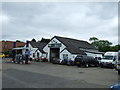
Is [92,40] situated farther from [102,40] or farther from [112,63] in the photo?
[112,63]

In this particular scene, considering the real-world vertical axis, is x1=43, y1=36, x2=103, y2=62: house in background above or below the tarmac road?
above

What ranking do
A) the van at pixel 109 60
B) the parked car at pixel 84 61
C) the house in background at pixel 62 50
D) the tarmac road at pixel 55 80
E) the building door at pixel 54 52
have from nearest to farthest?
1. the tarmac road at pixel 55 80
2. the parked car at pixel 84 61
3. the van at pixel 109 60
4. the house in background at pixel 62 50
5. the building door at pixel 54 52

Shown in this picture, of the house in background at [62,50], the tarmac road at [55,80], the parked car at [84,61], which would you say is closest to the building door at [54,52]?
the house in background at [62,50]

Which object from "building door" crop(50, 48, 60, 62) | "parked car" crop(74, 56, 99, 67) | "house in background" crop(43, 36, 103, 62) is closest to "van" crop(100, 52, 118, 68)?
"parked car" crop(74, 56, 99, 67)

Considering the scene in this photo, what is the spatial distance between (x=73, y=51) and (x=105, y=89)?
81.3 feet

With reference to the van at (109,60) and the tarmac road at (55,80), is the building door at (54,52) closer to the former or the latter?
the van at (109,60)

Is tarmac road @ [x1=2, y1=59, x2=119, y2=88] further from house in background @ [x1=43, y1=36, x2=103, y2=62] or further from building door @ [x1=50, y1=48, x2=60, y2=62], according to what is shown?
building door @ [x1=50, y1=48, x2=60, y2=62]

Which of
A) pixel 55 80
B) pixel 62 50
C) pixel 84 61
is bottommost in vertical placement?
pixel 55 80

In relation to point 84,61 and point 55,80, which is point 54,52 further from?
point 55,80

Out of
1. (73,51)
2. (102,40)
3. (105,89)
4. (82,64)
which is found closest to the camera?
(105,89)

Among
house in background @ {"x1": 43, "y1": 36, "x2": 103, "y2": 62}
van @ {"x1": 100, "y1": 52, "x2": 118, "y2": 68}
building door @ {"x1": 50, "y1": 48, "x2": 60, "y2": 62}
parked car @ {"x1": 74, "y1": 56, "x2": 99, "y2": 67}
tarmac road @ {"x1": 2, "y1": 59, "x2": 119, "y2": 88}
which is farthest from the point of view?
building door @ {"x1": 50, "y1": 48, "x2": 60, "y2": 62}

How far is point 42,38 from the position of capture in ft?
284

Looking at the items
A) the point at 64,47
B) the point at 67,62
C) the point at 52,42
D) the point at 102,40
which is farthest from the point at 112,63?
the point at 102,40

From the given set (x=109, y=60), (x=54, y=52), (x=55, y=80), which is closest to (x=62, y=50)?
(x=54, y=52)
